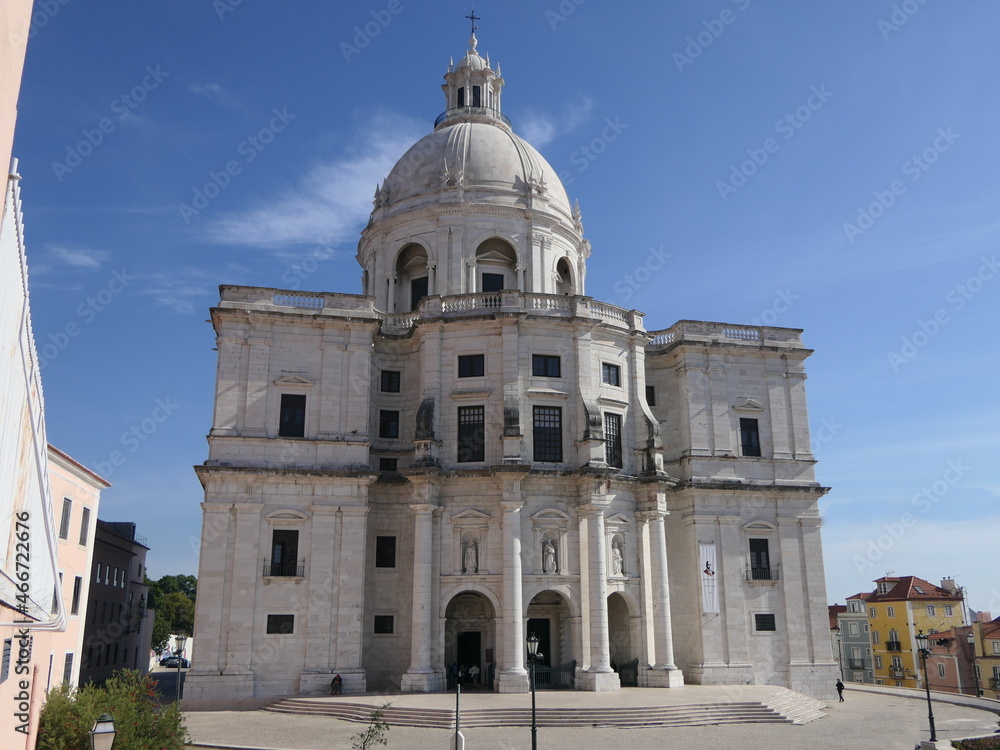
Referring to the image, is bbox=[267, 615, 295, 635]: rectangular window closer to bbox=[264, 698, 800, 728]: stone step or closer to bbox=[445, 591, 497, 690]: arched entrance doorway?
bbox=[264, 698, 800, 728]: stone step

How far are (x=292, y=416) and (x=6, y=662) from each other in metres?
22.6

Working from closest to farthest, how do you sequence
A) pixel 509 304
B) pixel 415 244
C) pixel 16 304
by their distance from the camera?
pixel 16 304 → pixel 509 304 → pixel 415 244

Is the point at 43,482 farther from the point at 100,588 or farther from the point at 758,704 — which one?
the point at 100,588

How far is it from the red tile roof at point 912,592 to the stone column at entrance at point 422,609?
52.6m

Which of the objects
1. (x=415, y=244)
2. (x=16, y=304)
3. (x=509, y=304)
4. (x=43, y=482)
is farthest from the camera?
(x=415, y=244)

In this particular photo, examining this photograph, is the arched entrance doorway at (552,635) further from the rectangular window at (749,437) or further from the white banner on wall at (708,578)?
the rectangular window at (749,437)

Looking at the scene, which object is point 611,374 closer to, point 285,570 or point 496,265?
point 496,265

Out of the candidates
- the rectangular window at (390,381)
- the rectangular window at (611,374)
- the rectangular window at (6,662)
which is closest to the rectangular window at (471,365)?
the rectangular window at (390,381)

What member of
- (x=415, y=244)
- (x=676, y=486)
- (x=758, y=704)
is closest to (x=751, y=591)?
(x=676, y=486)

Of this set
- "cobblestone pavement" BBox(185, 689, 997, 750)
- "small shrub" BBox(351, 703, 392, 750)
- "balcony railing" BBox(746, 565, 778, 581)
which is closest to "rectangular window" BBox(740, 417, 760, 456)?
"balcony railing" BBox(746, 565, 778, 581)

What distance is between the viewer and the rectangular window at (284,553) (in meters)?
38.4

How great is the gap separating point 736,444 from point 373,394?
750 inches

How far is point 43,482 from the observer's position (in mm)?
11695

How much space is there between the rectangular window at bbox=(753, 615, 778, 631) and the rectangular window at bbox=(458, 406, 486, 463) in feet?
52.7
